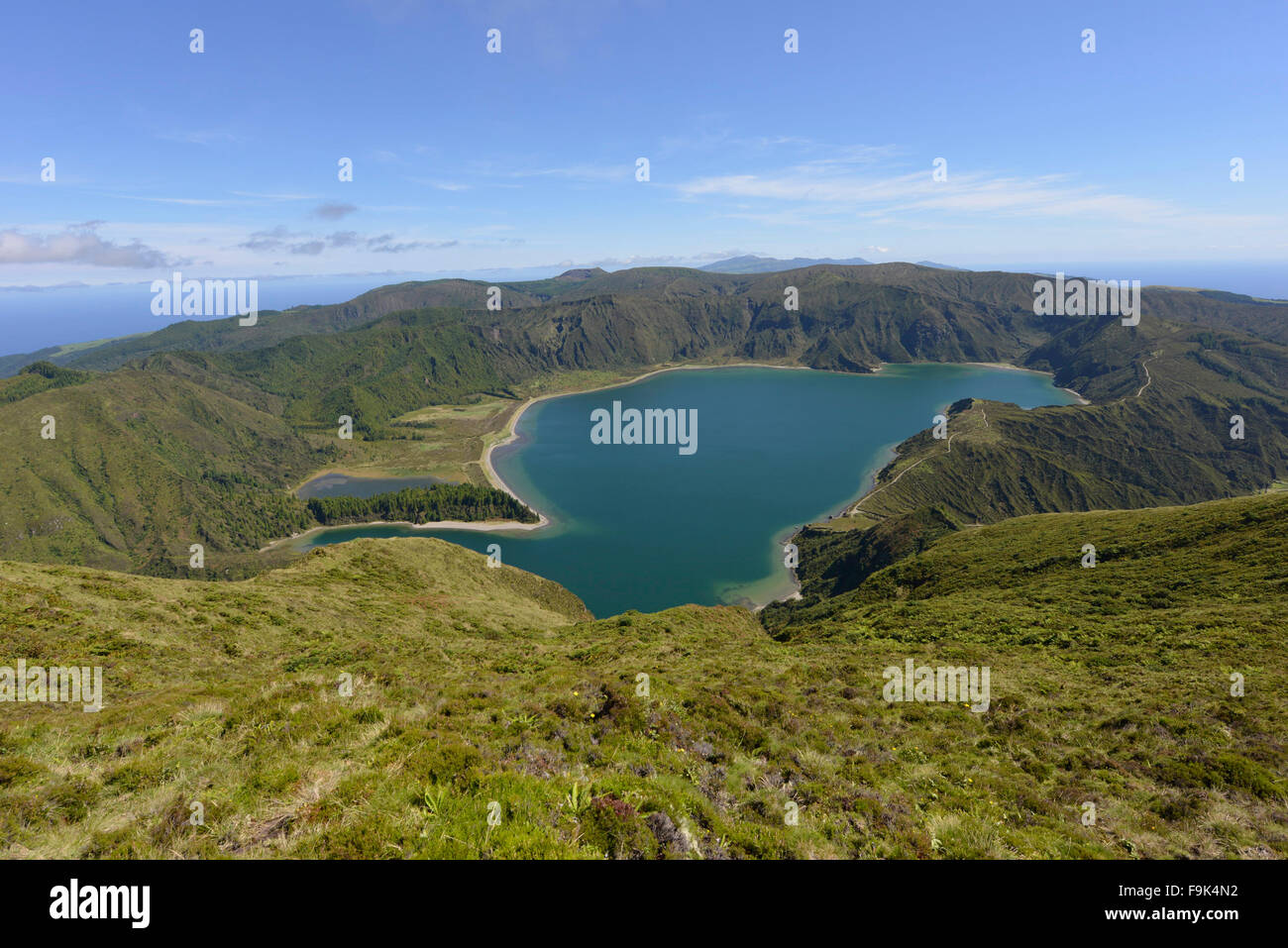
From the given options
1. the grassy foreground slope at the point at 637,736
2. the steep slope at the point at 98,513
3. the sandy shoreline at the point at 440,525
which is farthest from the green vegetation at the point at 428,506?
the grassy foreground slope at the point at 637,736

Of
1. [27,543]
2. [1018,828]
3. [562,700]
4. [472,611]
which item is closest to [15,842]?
[562,700]

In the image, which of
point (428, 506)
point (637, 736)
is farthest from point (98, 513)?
point (637, 736)

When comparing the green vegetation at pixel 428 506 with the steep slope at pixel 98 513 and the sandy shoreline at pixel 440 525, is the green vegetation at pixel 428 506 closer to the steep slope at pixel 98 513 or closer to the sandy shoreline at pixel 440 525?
the sandy shoreline at pixel 440 525

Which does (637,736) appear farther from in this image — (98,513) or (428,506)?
(98,513)

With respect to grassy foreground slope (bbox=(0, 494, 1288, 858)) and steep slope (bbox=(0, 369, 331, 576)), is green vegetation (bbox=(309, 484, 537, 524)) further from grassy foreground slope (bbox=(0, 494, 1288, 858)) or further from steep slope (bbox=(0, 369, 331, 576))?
grassy foreground slope (bbox=(0, 494, 1288, 858))

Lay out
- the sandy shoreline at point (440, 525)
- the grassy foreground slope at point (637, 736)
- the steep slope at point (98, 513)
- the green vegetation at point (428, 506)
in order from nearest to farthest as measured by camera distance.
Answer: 1. the grassy foreground slope at point (637, 736)
2. the steep slope at point (98, 513)
3. the sandy shoreline at point (440, 525)
4. the green vegetation at point (428, 506)

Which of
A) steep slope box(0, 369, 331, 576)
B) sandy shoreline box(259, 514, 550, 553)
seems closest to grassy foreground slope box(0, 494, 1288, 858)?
sandy shoreline box(259, 514, 550, 553)
